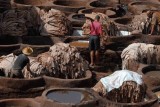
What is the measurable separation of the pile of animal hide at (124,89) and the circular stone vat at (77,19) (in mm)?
6405

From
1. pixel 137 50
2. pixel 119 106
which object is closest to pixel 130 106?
pixel 119 106

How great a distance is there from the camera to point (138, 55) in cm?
1343

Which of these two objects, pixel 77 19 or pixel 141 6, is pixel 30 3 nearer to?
pixel 77 19

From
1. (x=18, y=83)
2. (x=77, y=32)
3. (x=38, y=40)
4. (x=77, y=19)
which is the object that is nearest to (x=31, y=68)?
(x=18, y=83)

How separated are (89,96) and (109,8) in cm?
988

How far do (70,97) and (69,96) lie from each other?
5cm

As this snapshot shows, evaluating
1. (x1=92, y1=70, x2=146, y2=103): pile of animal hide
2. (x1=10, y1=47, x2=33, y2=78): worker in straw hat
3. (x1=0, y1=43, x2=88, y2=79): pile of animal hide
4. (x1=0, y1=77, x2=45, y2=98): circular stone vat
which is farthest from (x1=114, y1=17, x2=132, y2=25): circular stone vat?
(x1=92, y1=70, x2=146, y2=103): pile of animal hide

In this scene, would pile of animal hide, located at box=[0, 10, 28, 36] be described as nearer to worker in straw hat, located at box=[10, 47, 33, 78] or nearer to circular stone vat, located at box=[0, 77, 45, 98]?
worker in straw hat, located at box=[10, 47, 33, 78]

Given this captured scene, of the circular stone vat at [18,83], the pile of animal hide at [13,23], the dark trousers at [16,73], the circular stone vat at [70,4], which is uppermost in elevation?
the pile of animal hide at [13,23]

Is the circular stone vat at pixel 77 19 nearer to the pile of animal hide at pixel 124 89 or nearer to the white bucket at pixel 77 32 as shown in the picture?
the white bucket at pixel 77 32

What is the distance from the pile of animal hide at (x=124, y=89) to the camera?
34.9ft

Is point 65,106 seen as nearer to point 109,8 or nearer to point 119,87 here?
point 119,87

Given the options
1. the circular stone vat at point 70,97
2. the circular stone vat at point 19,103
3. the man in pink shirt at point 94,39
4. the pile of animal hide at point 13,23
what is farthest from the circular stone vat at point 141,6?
the circular stone vat at point 19,103

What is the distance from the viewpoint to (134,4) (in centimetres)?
2094
